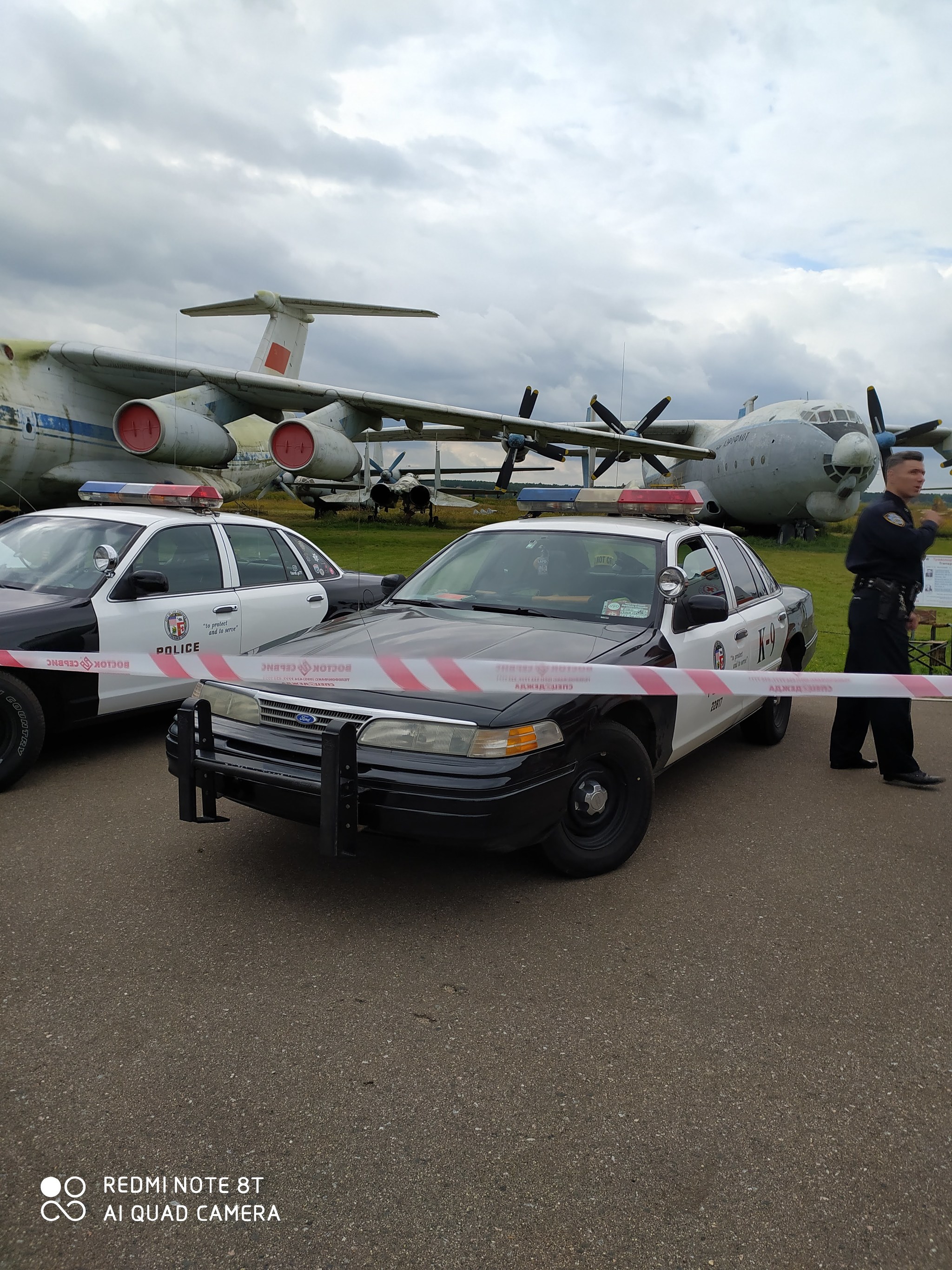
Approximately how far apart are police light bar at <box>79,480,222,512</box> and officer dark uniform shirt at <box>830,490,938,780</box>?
15.4 feet

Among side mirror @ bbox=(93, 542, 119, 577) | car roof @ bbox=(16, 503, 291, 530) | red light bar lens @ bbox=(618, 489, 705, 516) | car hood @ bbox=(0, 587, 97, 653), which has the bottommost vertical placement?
car hood @ bbox=(0, 587, 97, 653)

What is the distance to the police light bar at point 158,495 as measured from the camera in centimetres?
655

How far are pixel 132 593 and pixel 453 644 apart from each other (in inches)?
107

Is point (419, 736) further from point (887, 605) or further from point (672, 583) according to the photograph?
point (887, 605)

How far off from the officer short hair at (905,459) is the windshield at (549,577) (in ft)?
5.64

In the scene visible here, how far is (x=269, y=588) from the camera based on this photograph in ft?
21.8

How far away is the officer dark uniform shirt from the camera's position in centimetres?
507

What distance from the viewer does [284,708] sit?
11.3 ft

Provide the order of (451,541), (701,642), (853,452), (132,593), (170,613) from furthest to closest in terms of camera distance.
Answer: (853,452) < (451,541) < (170,613) < (132,593) < (701,642)

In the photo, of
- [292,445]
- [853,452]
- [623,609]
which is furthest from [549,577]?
[853,452]

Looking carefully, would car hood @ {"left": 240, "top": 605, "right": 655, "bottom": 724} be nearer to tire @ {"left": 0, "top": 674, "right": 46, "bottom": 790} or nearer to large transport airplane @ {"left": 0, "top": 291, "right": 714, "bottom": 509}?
tire @ {"left": 0, "top": 674, "right": 46, "bottom": 790}

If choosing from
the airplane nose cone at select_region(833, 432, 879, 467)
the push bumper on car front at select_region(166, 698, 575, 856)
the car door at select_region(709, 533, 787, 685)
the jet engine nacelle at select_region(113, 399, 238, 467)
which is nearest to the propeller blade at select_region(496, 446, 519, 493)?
the jet engine nacelle at select_region(113, 399, 238, 467)

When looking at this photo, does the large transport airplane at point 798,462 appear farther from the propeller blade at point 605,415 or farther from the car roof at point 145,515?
the car roof at point 145,515

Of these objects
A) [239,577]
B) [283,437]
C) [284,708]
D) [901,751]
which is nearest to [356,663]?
[284,708]
